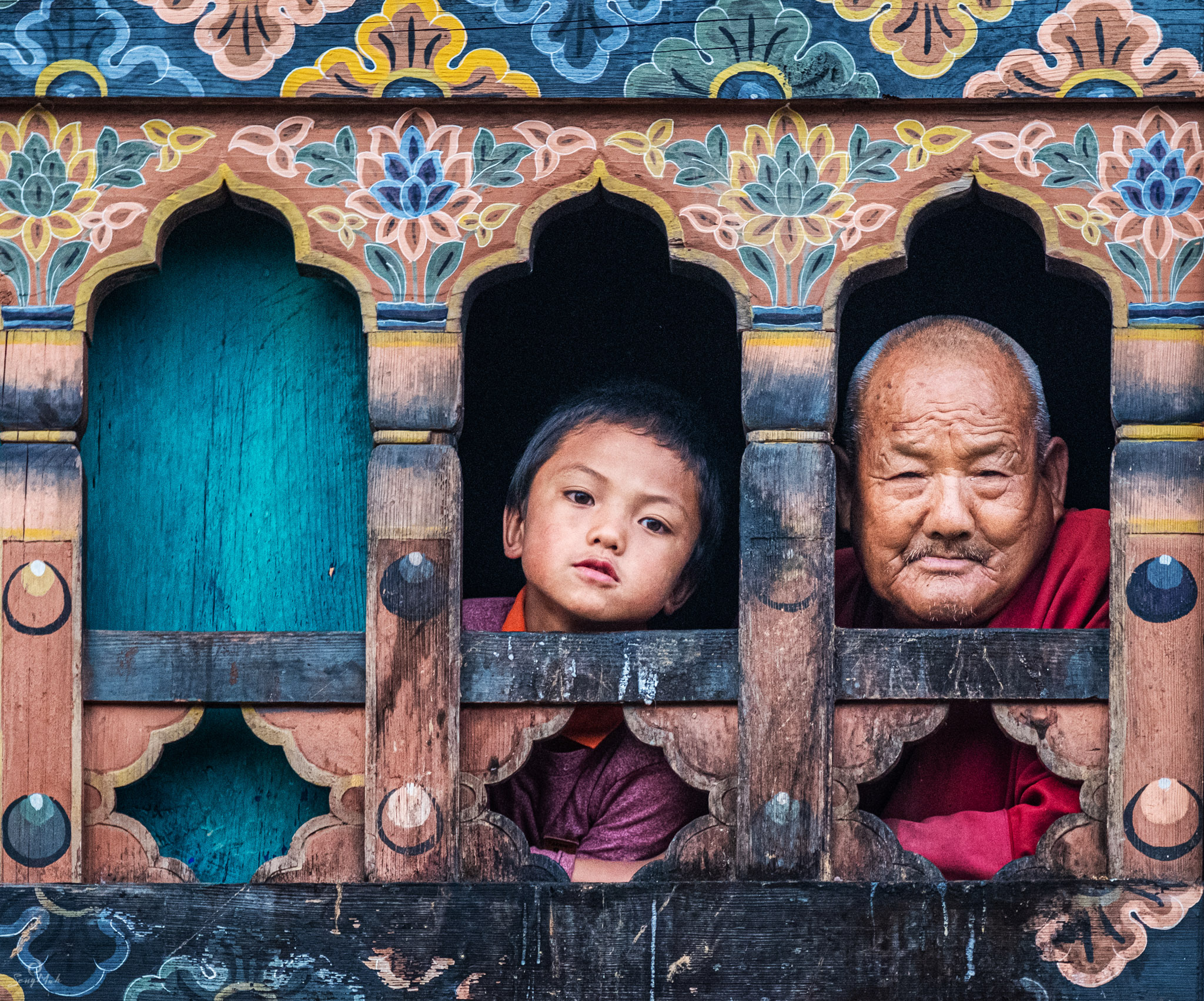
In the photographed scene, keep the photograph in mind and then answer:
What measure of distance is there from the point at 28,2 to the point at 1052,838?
2.83m

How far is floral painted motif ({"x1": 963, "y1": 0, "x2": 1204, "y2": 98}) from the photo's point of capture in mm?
3895

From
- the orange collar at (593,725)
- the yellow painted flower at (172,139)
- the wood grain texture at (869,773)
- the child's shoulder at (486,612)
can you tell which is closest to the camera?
the wood grain texture at (869,773)

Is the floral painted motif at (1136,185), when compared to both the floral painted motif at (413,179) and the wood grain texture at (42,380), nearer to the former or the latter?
the floral painted motif at (413,179)

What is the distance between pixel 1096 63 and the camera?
12.8 feet

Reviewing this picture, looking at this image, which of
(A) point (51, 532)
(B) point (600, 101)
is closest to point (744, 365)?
(B) point (600, 101)

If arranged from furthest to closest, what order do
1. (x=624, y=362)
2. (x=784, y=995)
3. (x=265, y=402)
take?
1. (x=624, y=362)
2. (x=265, y=402)
3. (x=784, y=995)

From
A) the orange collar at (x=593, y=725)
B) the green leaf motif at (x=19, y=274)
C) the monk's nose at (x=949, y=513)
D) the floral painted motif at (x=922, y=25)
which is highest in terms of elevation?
the floral painted motif at (x=922, y=25)

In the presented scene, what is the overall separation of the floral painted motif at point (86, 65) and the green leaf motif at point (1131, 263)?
1987mm

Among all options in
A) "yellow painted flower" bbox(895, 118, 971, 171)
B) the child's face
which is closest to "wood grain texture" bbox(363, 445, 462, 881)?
the child's face

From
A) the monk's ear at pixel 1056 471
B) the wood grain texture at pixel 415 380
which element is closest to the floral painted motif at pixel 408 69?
the wood grain texture at pixel 415 380

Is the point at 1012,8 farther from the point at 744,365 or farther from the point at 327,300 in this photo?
the point at 327,300

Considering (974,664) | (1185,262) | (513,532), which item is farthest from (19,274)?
(1185,262)

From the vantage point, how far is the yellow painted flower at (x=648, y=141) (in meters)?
3.95

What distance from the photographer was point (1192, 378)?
3811mm
